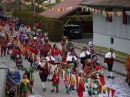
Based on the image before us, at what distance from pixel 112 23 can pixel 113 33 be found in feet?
2.49

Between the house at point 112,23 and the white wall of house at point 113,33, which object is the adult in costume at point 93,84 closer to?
the house at point 112,23

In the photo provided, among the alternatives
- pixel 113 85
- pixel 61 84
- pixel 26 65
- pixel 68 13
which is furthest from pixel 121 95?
pixel 68 13

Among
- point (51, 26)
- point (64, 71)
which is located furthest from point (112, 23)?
point (64, 71)

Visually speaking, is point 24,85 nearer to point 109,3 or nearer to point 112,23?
point 109,3

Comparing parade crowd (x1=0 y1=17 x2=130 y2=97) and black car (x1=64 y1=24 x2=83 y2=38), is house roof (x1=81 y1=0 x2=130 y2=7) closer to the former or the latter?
parade crowd (x1=0 y1=17 x2=130 y2=97)

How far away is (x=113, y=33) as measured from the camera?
30000 millimetres

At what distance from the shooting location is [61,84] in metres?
20.0

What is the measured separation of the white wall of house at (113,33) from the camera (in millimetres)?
28125

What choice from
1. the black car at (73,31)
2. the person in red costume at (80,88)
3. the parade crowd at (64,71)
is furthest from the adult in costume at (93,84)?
the black car at (73,31)

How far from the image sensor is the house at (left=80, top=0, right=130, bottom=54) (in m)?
27.7

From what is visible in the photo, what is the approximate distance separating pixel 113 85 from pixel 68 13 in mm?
18889

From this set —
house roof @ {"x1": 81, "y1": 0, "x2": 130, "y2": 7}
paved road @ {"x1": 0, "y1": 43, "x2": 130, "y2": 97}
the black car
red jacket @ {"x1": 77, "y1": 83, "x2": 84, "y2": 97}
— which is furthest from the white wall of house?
red jacket @ {"x1": 77, "y1": 83, "x2": 84, "y2": 97}

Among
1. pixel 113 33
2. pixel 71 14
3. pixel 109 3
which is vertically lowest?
pixel 113 33

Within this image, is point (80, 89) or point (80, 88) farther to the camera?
point (80, 89)
